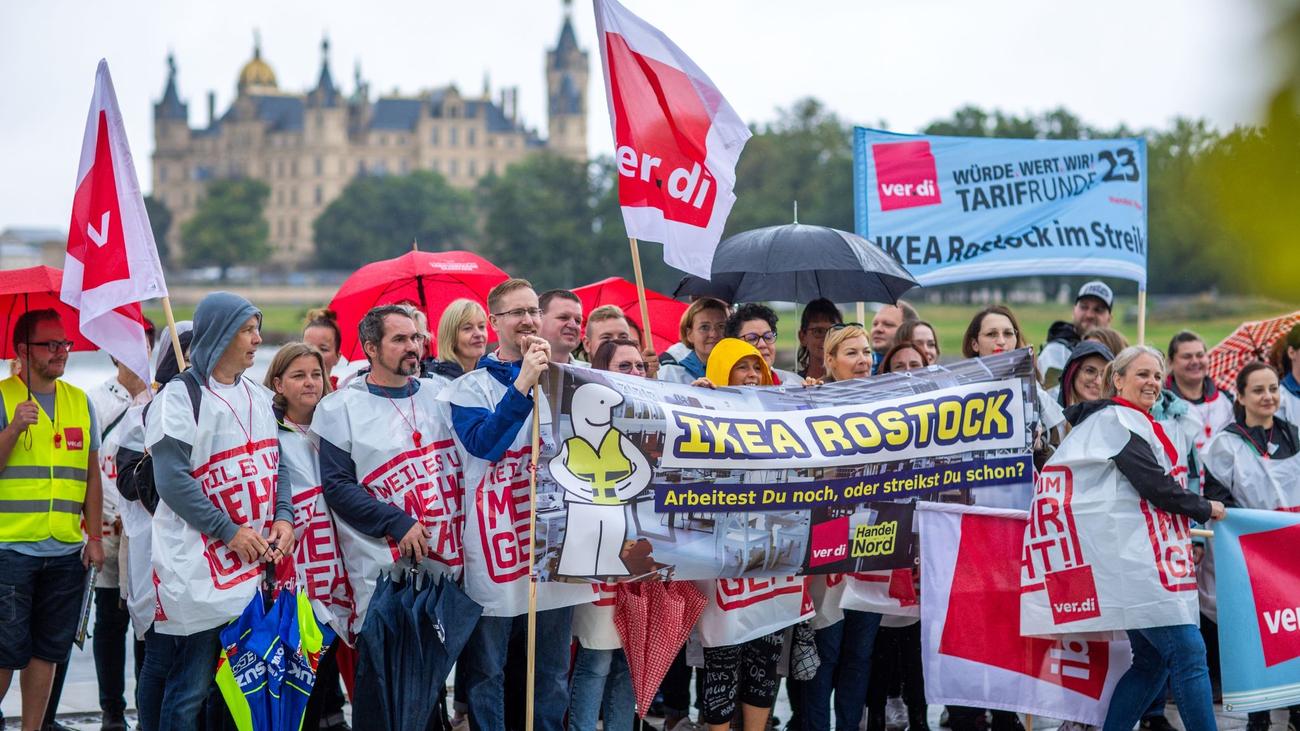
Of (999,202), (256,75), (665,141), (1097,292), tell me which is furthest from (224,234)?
(665,141)

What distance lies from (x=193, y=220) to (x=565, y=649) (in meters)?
Answer: 140

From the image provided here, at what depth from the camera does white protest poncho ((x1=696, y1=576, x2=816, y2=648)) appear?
541cm

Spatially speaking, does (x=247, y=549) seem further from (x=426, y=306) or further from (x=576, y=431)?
(x=426, y=306)

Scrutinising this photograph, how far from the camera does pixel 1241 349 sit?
8539mm

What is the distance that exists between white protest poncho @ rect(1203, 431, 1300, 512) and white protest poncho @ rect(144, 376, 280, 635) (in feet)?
13.7

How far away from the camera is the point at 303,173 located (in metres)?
151

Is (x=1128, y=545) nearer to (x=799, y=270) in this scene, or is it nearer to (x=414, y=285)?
(x=799, y=270)

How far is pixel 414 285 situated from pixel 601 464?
11.2 ft

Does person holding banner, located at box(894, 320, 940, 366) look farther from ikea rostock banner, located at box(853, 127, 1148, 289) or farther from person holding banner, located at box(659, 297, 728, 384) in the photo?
ikea rostock banner, located at box(853, 127, 1148, 289)

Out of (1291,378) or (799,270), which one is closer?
(799,270)

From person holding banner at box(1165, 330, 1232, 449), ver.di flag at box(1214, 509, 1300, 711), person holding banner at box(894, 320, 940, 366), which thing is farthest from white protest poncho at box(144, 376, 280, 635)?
person holding banner at box(1165, 330, 1232, 449)

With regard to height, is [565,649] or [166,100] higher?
[166,100]

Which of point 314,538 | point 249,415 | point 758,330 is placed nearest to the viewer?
point 249,415

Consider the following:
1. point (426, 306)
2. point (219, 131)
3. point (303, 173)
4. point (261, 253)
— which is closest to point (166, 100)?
point (219, 131)
